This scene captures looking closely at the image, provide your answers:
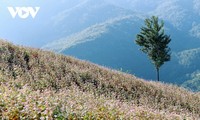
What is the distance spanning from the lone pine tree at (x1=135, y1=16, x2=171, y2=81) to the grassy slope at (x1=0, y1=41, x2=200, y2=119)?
40.0 meters

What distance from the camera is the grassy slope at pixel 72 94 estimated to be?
27.9 ft

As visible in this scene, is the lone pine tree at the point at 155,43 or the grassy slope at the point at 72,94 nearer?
the grassy slope at the point at 72,94

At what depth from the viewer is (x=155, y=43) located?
199 ft

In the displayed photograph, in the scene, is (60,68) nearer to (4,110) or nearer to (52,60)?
(52,60)

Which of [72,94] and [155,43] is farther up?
[155,43]

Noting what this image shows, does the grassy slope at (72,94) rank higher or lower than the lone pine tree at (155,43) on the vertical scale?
lower

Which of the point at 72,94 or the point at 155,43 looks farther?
the point at 155,43

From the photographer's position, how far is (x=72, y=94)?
11438mm

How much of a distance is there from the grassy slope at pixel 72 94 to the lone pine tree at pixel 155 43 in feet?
131

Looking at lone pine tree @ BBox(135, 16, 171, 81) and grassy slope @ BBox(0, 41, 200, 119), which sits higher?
lone pine tree @ BBox(135, 16, 171, 81)

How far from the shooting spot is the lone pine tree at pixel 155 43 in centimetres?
6003

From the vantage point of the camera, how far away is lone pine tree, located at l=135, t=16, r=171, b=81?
60.0 m

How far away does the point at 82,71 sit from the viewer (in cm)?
1772

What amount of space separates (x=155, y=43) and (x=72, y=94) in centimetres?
5020
